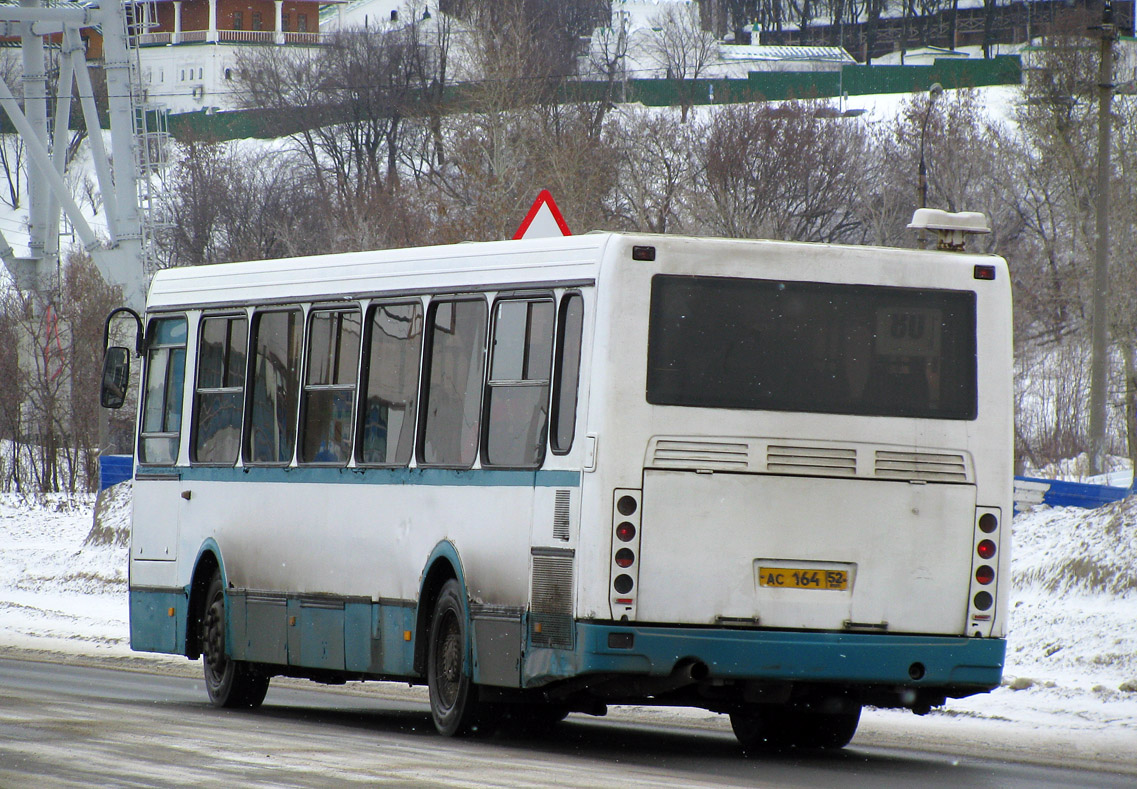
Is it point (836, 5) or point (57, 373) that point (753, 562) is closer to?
point (57, 373)

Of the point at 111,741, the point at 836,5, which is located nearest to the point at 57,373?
the point at 111,741

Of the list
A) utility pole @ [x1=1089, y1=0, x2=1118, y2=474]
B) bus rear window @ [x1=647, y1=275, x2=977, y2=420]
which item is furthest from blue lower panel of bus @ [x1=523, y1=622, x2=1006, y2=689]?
utility pole @ [x1=1089, y1=0, x2=1118, y2=474]

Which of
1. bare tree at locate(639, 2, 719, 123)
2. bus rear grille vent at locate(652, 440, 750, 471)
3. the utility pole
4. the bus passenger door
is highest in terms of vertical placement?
bare tree at locate(639, 2, 719, 123)

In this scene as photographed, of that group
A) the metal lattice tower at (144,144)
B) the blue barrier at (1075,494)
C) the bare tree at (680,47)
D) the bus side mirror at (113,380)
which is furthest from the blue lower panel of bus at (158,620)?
the bare tree at (680,47)

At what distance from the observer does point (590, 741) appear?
1111 centimetres

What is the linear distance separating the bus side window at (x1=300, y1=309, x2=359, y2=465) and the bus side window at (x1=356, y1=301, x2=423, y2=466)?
7.0 inches

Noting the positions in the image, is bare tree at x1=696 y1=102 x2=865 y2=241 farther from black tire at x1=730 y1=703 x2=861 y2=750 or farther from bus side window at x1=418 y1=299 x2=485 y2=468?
bus side window at x1=418 y1=299 x2=485 y2=468

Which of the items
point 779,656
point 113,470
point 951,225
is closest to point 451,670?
point 779,656

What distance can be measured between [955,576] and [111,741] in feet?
14.1

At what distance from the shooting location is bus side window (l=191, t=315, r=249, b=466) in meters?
13.1

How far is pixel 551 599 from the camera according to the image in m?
9.77

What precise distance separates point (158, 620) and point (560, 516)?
525 cm

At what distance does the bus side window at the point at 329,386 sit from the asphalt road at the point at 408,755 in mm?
1683

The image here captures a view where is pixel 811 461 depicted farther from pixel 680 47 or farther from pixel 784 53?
pixel 784 53
